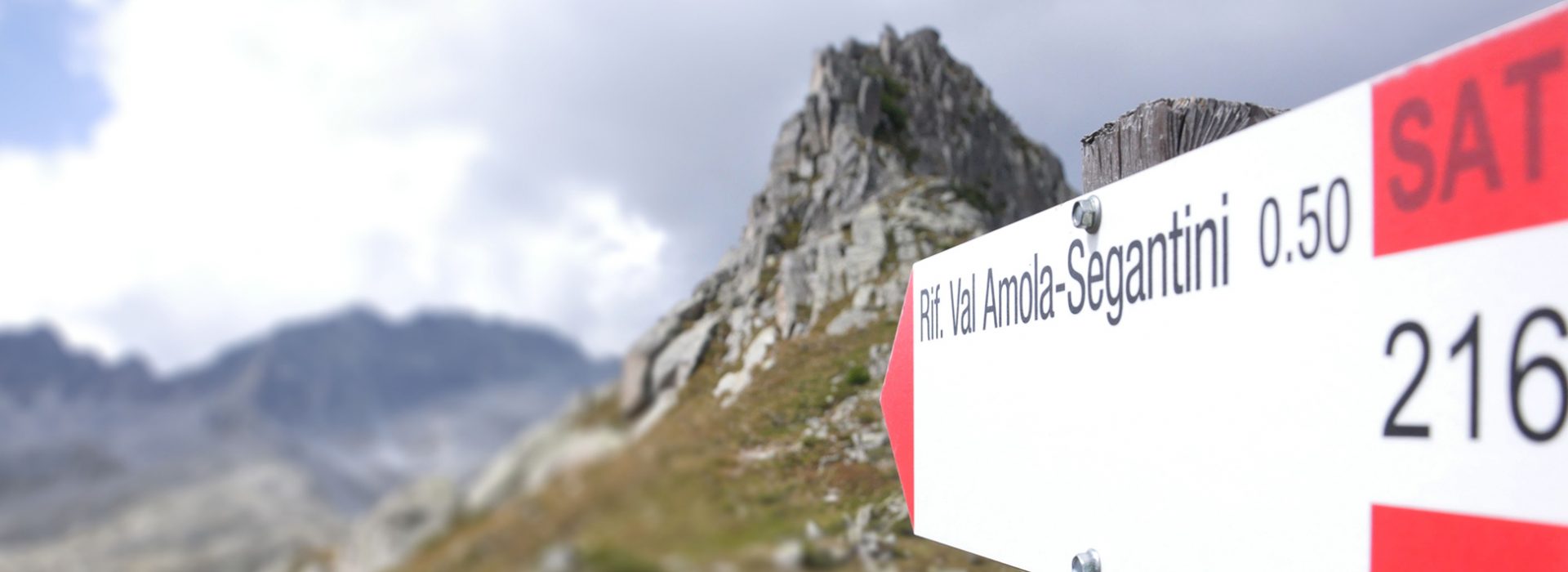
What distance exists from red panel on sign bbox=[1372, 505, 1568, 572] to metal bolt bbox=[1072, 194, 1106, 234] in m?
1.50

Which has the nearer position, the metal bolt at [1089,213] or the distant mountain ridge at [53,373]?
the distant mountain ridge at [53,373]

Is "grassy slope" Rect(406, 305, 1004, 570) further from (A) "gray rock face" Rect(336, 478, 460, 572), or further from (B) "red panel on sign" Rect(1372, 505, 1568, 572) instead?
(B) "red panel on sign" Rect(1372, 505, 1568, 572)

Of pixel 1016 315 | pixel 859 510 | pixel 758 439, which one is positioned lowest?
pixel 859 510

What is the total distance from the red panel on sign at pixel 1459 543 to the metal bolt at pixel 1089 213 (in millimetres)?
1500

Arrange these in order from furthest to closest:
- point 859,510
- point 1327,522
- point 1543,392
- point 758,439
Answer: point 758,439 → point 859,510 → point 1327,522 → point 1543,392

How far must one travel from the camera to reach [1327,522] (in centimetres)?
271

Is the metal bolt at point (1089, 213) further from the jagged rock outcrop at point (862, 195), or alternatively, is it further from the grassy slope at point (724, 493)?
the jagged rock outcrop at point (862, 195)

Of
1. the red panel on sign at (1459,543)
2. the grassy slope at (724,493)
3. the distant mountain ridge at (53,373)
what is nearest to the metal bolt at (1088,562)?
the red panel on sign at (1459,543)

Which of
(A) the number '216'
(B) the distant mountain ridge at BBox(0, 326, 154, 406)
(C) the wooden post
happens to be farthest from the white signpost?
(B) the distant mountain ridge at BBox(0, 326, 154, 406)

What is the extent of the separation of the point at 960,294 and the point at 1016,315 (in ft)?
1.92

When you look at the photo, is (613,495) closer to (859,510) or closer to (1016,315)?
(1016,315)

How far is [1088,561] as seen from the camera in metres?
3.72

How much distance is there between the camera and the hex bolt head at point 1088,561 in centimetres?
369

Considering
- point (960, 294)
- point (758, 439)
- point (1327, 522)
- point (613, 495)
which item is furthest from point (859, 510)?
point (1327, 522)
